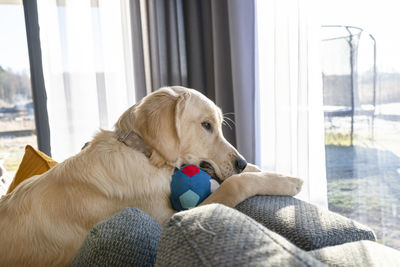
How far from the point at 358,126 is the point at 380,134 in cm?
13

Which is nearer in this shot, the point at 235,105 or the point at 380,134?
the point at 380,134

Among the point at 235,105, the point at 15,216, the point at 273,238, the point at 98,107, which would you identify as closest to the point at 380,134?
the point at 235,105

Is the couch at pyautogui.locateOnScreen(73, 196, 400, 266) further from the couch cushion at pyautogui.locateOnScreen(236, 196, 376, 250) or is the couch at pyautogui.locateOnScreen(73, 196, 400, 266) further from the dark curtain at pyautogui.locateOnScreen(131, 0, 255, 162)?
the dark curtain at pyautogui.locateOnScreen(131, 0, 255, 162)

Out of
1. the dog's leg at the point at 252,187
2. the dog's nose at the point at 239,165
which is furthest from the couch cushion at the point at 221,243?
the dog's nose at the point at 239,165

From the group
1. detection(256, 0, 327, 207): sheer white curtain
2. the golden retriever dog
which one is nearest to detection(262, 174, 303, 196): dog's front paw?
the golden retriever dog

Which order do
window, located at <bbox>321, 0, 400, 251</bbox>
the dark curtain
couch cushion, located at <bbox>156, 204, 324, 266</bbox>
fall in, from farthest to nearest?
the dark curtain < window, located at <bbox>321, 0, 400, 251</bbox> < couch cushion, located at <bbox>156, 204, 324, 266</bbox>

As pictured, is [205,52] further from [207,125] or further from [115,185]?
[115,185]

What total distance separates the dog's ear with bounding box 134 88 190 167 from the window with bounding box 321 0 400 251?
3.53 ft

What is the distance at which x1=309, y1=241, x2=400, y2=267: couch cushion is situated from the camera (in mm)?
629

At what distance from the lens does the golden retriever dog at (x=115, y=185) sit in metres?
1.13

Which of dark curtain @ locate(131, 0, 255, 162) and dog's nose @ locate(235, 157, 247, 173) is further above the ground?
dark curtain @ locate(131, 0, 255, 162)

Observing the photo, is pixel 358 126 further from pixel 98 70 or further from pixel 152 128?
pixel 98 70

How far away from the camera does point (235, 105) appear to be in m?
2.58

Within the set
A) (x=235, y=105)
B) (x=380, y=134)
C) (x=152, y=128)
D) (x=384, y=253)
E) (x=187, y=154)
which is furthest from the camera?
(x=235, y=105)
